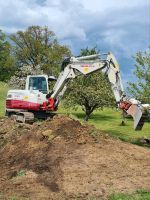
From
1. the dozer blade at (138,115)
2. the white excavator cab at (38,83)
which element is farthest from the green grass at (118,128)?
the dozer blade at (138,115)

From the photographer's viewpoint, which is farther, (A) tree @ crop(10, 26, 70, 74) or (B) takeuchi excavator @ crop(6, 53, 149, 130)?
(A) tree @ crop(10, 26, 70, 74)

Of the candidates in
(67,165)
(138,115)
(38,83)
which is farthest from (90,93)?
(67,165)

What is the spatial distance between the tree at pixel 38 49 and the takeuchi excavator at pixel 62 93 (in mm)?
48546

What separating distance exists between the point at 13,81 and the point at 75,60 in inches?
1803

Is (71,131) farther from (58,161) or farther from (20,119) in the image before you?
(20,119)

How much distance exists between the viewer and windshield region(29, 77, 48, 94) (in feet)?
92.8

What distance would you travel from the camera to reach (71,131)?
61.4 feet

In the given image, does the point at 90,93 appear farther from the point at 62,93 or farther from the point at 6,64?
the point at 6,64

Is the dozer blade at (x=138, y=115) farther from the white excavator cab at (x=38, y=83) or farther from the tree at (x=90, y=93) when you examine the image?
the tree at (x=90, y=93)

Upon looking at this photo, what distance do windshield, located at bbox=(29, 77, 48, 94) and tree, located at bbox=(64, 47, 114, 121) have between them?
10.6 m

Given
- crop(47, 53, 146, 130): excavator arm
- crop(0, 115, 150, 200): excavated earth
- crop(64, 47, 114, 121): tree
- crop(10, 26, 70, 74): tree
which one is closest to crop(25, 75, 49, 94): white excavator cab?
crop(47, 53, 146, 130): excavator arm

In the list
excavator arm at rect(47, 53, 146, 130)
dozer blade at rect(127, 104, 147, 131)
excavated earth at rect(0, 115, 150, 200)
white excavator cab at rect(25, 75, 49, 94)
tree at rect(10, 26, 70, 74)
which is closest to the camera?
excavated earth at rect(0, 115, 150, 200)

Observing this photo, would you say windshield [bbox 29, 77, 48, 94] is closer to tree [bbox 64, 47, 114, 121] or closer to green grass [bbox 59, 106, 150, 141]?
green grass [bbox 59, 106, 150, 141]

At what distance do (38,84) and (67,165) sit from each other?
13.4 metres
